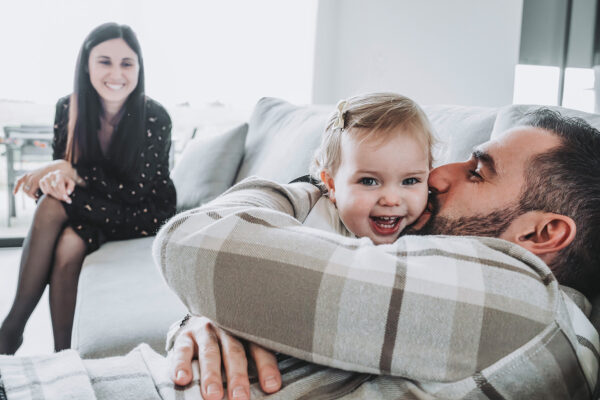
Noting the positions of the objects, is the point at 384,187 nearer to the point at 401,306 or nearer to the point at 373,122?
the point at 373,122

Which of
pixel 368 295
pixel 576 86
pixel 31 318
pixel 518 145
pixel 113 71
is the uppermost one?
pixel 576 86

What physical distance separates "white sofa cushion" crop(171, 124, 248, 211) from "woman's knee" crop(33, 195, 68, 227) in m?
0.52

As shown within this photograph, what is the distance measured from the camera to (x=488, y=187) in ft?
3.03

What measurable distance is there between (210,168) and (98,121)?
1.81ft

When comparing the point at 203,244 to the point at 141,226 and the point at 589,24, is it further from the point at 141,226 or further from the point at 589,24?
the point at 589,24

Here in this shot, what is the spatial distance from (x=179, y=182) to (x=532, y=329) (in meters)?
2.09

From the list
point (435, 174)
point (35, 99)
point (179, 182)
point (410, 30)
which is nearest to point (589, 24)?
point (410, 30)

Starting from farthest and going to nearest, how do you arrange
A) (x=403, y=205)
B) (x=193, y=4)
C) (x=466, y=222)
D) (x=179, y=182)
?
(x=193, y=4) < (x=179, y=182) < (x=403, y=205) < (x=466, y=222)

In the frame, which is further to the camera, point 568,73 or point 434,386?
point 568,73

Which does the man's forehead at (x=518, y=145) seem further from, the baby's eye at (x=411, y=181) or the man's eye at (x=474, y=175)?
the baby's eye at (x=411, y=181)

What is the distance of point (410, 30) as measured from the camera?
4.04 metres

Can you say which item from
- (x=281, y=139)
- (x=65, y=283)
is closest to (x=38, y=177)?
(x=65, y=283)

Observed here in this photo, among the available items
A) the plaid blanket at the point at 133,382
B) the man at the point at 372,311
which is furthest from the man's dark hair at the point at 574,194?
the plaid blanket at the point at 133,382

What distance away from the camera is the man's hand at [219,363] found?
2.06 ft
